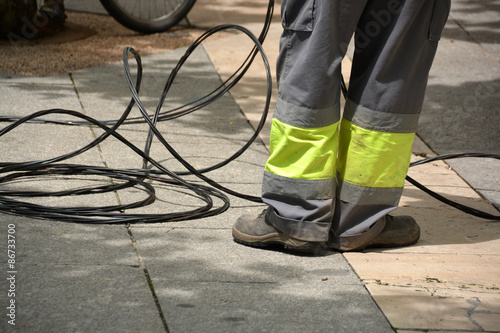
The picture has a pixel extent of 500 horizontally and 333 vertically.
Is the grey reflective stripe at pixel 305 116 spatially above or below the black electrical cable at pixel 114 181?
above

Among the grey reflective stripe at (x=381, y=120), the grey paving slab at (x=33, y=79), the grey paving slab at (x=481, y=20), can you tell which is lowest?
the grey paving slab at (x=33, y=79)

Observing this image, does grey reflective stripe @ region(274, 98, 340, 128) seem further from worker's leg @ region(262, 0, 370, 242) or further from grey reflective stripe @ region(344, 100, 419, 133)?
grey reflective stripe @ region(344, 100, 419, 133)

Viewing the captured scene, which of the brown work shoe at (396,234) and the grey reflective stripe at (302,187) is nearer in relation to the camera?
the grey reflective stripe at (302,187)

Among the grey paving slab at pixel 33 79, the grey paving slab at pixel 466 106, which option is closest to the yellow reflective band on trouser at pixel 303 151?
the grey paving slab at pixel 466 106

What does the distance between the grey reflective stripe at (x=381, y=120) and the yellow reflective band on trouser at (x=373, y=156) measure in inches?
0.7

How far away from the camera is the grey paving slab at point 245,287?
7.94 feet

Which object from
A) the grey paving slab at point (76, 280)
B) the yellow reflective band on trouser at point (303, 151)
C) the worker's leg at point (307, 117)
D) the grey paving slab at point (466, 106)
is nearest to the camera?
the grey paving slab at point (76, 280)

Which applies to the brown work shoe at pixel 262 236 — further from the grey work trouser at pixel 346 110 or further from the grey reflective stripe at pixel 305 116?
the grey reflective stripe at pixel 305 116

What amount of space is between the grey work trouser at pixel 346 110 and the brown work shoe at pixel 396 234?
95 mm

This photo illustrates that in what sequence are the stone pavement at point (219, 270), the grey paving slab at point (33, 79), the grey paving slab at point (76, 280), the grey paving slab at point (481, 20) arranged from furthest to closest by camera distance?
the grey paving slab at point (481, 20) → the grey paving slab at point (33, 79) → the stone pavement at point (219, 270) → the grey paving slab at point (76, 280)

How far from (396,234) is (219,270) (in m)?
0.85

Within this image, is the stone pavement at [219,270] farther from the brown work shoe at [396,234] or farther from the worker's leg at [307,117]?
the worker's leg at [307,117]

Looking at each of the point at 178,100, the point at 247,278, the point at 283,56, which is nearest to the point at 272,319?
the point at 247,278

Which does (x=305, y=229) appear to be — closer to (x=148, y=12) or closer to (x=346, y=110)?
(x=346, y=110)
